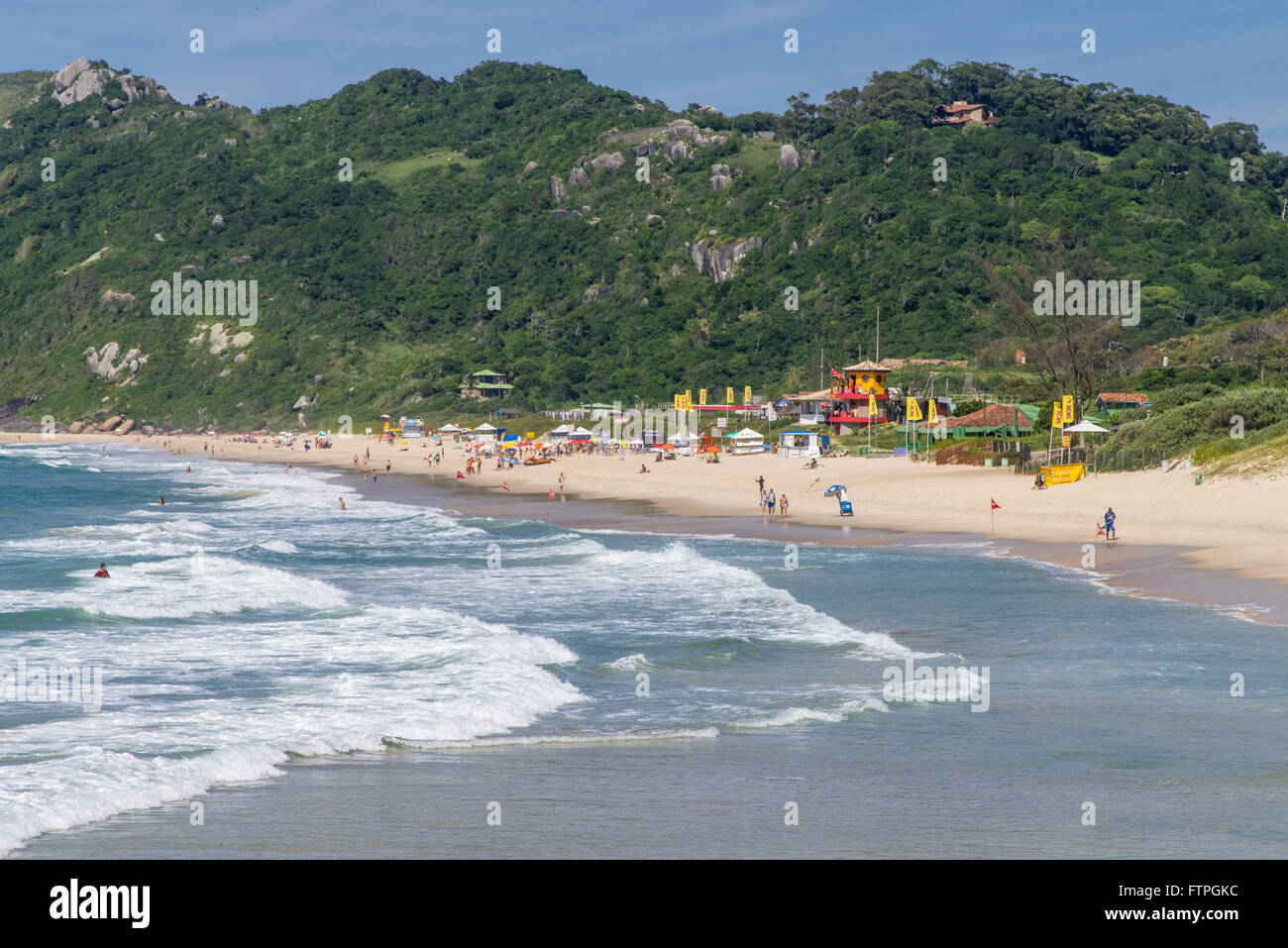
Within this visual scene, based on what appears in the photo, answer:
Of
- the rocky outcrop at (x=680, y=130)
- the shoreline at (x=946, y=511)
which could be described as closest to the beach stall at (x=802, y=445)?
the shoreline at (x=946, y=511)

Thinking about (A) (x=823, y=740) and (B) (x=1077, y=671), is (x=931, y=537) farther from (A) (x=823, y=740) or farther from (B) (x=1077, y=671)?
(A) (x=823, y=740)

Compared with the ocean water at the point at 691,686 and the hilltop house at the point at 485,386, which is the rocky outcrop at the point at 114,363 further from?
the ocean water at the point at 691,686

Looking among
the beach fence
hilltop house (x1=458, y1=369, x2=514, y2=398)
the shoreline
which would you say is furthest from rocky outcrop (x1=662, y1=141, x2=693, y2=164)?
the beach fence

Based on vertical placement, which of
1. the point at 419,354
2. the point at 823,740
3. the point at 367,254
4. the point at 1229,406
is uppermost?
the point at 367,254

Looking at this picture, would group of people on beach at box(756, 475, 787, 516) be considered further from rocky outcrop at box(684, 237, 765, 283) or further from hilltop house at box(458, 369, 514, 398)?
rocky outcrop at box(684, 237, 765, 283)

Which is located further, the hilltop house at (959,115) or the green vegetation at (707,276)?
the hilltop house at (959,115)

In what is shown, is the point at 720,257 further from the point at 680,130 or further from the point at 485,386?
the point at 680,130

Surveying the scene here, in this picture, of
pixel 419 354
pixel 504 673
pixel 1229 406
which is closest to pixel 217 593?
pixel 504 673
